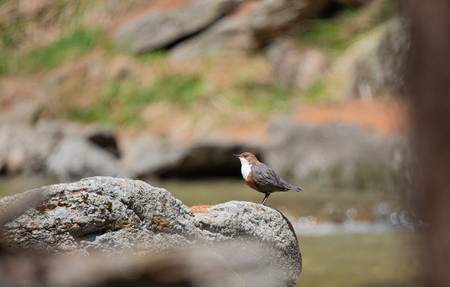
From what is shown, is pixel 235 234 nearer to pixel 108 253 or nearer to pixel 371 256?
pixel 108 253

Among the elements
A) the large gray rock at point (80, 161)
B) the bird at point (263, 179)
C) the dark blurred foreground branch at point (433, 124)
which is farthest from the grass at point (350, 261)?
the large gray rock at point (80, 161)

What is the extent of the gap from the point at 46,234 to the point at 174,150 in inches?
470

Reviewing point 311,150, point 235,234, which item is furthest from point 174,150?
point 235,234

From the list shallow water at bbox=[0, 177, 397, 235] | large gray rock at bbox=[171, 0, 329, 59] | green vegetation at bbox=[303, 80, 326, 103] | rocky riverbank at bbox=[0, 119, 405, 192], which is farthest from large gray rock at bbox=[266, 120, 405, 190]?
large gray rock at bbox=[171, 0, 329, 59]

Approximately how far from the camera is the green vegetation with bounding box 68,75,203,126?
2012 centimetres

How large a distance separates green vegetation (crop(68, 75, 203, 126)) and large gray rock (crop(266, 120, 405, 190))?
19.2 feet

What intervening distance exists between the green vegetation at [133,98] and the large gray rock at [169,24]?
59.5 inches

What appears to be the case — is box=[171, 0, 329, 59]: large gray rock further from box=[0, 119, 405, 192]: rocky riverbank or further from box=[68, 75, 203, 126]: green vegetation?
box=[0, 119, 405, 192]: rocky riverbank

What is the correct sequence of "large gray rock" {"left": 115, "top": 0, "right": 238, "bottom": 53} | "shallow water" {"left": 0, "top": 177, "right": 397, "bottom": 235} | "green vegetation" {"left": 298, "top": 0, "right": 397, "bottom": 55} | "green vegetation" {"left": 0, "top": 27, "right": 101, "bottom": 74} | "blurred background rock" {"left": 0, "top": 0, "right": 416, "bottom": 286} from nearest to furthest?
1. "shallow water" {"left": 0, "top": 177, "right": 397, "bottom": 235}
2. "blurred background rock" {"left": 0, "top": 0, "right": 416, "bottom": 286}
3. "green vegetation" {"left": 298, "top": 0, "right": 397, "bottom": 55}
4. "large gray rock" {"left": 115, "top": 0, "right": 238, "bottom": 53}
5. "green vegetation" {"left": 0, "top": 27, "right": 101, "bottom": 74}

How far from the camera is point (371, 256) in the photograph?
894cm

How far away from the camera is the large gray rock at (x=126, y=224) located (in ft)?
13.1

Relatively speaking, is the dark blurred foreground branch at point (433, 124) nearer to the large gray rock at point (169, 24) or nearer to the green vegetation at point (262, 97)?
the green vegetation at point (262, 97)

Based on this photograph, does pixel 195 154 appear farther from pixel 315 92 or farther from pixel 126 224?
pixel 126 224

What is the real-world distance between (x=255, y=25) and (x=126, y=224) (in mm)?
17135
